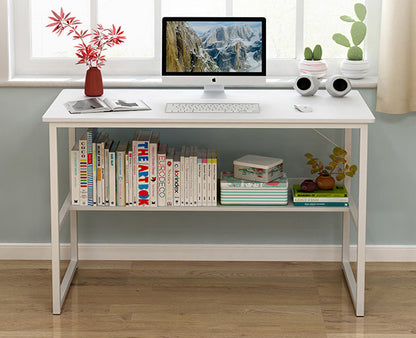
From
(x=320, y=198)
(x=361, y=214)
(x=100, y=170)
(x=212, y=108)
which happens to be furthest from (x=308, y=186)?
(x=100, y=170)

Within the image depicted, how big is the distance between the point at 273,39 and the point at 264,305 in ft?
3.98

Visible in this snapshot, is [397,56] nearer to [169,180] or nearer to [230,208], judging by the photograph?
[230,208]

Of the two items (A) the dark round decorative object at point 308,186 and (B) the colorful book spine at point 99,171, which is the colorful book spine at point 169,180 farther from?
(A) the dark round decorative object at point 308,186

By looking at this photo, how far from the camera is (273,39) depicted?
131 inches

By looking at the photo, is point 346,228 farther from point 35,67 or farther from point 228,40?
point 35,67

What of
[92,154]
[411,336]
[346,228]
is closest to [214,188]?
[92,154]

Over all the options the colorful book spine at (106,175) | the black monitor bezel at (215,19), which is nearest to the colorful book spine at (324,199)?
the black monitor bezel at (215,19)

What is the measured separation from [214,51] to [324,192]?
2.44ft

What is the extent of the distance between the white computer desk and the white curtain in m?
0.15

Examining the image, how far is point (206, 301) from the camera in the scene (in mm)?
3014

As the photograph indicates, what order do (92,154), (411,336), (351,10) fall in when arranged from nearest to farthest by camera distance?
1. (411,336)
2. (92,154)
3. (351,10)

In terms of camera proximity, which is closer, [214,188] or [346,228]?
[214,188]

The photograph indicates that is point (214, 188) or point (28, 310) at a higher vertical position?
point (214, 188)

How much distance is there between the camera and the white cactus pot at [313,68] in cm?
323
